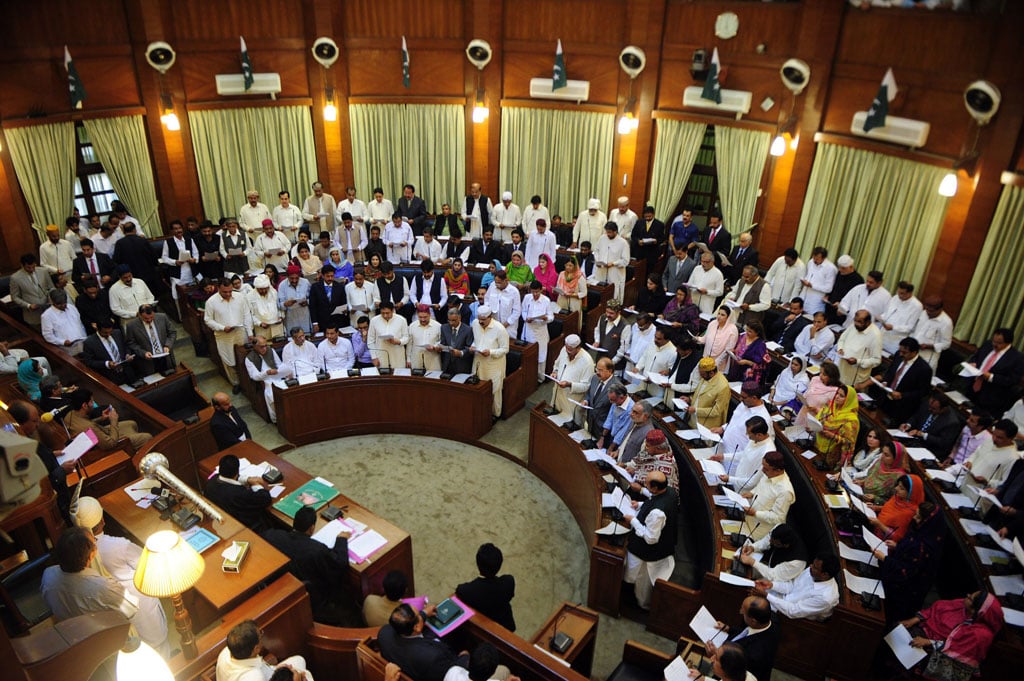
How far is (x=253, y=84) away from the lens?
41.9 feet

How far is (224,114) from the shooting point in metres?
12.8

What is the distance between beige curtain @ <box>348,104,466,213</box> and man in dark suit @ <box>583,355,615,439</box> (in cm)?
831

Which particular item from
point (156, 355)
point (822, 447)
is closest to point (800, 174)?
point (822, 447)

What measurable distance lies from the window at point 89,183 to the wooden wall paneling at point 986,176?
1352 centimetres

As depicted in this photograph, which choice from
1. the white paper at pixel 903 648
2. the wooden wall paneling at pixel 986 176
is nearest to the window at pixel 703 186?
the wooden wall paneling at pixel 986 176

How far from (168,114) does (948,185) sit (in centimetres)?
1244

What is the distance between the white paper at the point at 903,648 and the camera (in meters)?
5.23

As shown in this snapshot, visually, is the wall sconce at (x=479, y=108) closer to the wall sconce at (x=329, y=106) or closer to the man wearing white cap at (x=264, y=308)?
the wall sconce at (x=329, y=106)

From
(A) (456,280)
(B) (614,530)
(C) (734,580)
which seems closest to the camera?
(C) (734,580)

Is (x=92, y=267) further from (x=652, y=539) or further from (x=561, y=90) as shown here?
(x=652, y=539)

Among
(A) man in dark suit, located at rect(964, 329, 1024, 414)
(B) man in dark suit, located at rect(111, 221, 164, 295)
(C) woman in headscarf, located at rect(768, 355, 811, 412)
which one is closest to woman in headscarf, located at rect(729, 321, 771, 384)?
(C) woman in headscarf, located at rect(768, 355, 811, 412)

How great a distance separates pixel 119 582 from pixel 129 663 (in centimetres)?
250

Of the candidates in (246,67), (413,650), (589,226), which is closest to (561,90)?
(589,226)

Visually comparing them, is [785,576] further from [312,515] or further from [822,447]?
[312,515]
